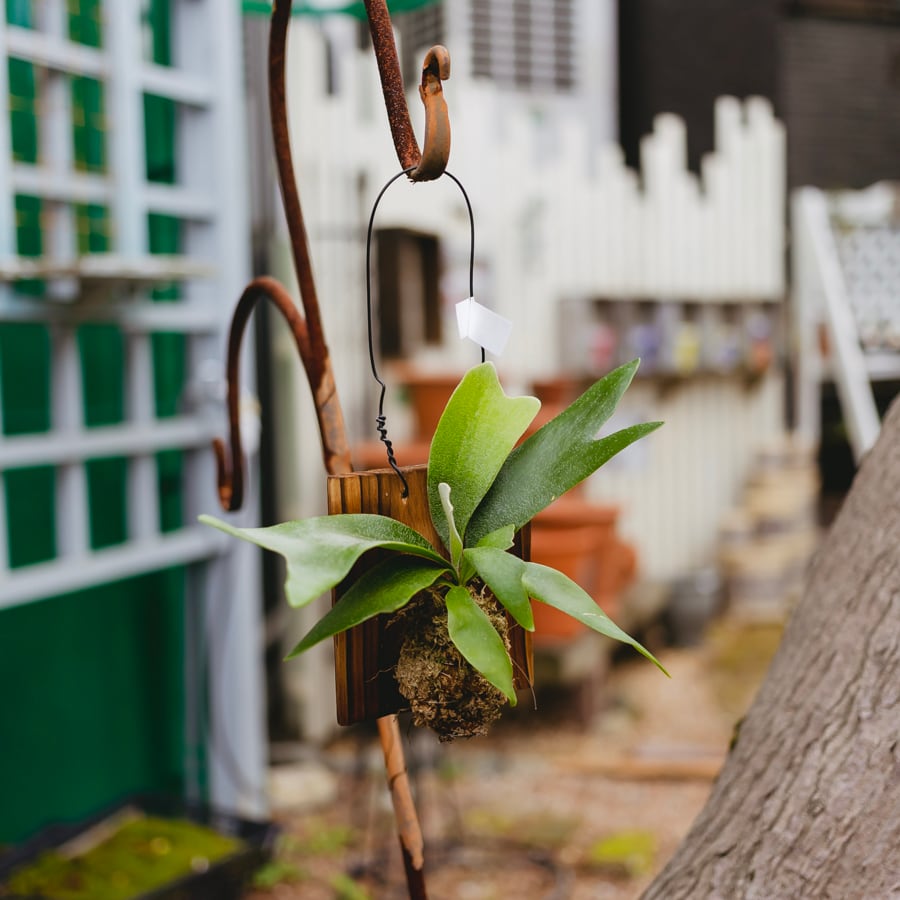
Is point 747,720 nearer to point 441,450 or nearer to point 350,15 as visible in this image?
point 441,450

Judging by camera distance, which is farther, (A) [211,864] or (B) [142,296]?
(B) [142,296]

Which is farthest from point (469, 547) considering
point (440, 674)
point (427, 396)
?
point (427, 396)

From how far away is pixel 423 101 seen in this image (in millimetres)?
753

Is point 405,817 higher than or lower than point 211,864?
higher

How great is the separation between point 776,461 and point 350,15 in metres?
3.24

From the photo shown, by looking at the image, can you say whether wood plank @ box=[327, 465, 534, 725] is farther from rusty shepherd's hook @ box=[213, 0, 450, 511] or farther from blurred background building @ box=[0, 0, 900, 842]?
blurred background building @ box=[0, 0, 900, 842]

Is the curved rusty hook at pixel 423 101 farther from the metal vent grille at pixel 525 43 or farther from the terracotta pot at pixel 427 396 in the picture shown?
the metal vent grille at pixel 525 43

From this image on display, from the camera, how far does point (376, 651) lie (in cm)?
83

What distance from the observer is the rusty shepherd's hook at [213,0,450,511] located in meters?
0.82

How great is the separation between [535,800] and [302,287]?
2.33 m

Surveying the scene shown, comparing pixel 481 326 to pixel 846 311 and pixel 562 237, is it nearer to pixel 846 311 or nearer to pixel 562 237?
pixel 562 237

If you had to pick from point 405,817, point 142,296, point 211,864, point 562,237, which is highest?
point 562,237

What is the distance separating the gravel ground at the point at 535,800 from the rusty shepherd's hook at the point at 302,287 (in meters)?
1.20

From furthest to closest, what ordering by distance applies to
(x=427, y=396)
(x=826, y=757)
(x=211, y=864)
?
1. (x=427, y=396)
2. (x=211, y=864)
3. (x=826, y=757)
